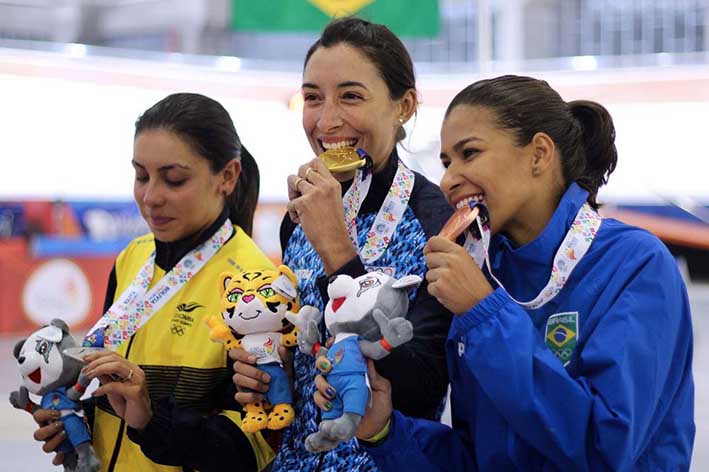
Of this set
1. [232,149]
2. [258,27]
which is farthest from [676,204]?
[232,149]

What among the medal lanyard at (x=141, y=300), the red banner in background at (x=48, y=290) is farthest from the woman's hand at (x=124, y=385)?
the red banner in background at (x=48, y=290)

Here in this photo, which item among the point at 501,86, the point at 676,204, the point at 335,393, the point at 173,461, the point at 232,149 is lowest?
the point at 676,204

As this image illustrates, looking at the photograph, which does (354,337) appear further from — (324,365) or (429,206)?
(429,206)

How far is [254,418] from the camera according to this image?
1.78 m

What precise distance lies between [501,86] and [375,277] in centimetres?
40

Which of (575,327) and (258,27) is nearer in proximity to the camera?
(575,327)

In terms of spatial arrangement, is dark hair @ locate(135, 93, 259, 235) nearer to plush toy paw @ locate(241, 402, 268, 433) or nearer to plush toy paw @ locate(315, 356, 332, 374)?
plush toy paw @ locate(241, 402, 268, 433)

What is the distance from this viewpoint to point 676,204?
35.1ft

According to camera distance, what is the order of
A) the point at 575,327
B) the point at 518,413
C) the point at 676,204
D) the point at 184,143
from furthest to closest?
the point at 676,204 < the point at 184,143 < the point at 575,327 < the point at 518,413

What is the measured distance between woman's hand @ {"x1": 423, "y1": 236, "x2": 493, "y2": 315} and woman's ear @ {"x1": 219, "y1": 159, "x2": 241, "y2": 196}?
2.59 ft

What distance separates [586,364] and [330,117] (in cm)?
70

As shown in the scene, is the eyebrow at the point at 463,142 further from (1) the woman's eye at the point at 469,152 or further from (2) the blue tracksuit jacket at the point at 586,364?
(2) the blue tracksuit jacket at the point at 586,364

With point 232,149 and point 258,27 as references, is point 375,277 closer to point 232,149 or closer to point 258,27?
point 232,149

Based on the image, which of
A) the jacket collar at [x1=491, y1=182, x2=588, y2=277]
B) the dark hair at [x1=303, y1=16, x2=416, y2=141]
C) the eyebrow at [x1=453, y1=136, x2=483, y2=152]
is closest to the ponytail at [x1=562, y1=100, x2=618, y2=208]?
the jacket collar at [x1=491, y1=182, x2=588, y2=277]
